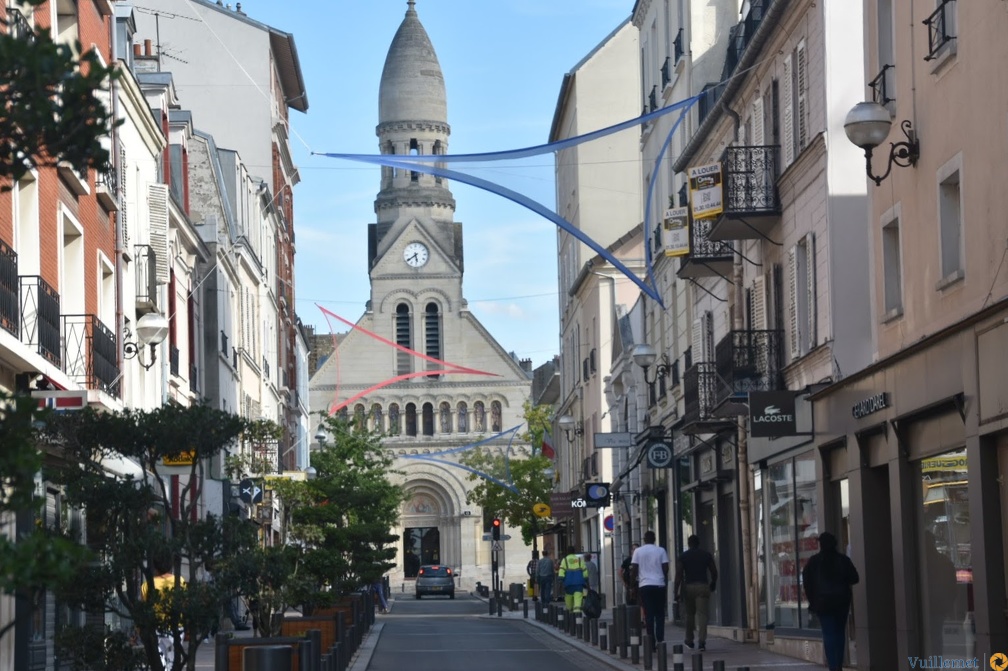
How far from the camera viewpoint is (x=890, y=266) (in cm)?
1892

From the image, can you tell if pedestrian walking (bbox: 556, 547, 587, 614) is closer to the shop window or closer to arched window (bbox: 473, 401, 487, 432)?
the shop window

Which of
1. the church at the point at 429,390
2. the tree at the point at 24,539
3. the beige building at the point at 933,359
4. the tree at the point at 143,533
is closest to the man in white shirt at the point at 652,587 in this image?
the beige building at the point at 933,359

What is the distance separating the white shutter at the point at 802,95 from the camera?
2288 cm

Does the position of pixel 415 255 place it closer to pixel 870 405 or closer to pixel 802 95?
pixel 802 95

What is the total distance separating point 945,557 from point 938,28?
5.10 meters

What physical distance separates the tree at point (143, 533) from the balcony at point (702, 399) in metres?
13.9

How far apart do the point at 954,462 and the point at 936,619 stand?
5.99ft

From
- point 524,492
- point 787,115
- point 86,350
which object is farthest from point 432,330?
point 86,350

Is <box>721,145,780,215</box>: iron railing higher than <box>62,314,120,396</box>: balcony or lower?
higher

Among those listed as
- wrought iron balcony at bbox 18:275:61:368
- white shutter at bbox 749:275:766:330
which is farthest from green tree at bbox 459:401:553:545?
wrought iron balcony at bbox 18:275:61:368

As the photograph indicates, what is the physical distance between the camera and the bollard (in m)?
14.4

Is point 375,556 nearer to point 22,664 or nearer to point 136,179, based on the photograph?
point 136,179

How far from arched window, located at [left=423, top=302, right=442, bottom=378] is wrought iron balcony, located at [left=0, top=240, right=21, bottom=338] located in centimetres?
8600

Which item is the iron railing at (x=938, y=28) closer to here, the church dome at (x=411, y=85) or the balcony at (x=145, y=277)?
the balcony at (x=145, y=277)
